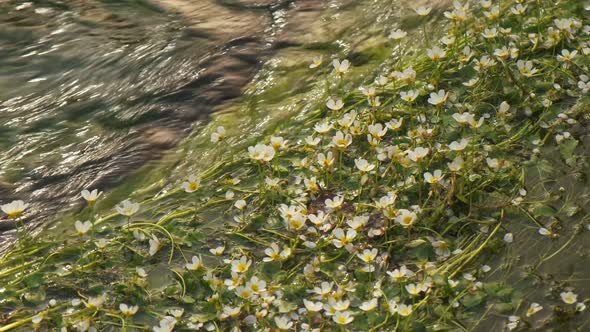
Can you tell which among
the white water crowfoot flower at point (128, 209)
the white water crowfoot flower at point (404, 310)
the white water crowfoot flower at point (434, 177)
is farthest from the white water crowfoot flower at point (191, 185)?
the white water crowfoot flower at point (404, 310)

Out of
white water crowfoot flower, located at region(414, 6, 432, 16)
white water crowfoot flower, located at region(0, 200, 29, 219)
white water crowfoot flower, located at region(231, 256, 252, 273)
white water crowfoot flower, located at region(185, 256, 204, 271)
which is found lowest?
white water crowfoot flower, located at region(185, 256, 204, 271)

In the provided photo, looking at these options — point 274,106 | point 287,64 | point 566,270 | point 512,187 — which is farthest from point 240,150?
point 566,270

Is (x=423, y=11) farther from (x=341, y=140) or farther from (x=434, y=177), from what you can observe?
(x=434, y=177)

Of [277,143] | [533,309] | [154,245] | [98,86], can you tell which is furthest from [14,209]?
[533,309]

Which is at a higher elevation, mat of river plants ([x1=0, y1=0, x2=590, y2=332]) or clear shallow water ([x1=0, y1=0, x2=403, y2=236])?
clear shallow water ([x1=0, y1=0, x2=403, y2=236])

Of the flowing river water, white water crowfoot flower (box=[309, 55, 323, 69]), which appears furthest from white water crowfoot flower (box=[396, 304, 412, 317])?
white water crowfoot flower (box=[309, 55, 323, 69])

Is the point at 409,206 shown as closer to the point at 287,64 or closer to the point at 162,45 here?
the point at 287,64

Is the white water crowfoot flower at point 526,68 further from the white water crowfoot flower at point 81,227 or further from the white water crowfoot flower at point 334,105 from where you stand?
the white water crowfoot flower at point 81,227

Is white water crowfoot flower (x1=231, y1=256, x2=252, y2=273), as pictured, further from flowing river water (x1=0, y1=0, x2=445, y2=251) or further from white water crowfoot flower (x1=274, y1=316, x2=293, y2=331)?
flowing river water (x1=0, y1=0, x2=445, y2=251)
